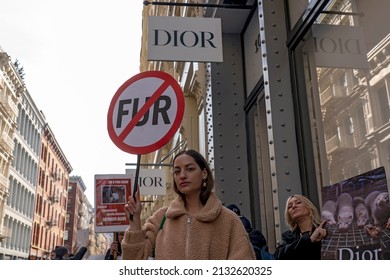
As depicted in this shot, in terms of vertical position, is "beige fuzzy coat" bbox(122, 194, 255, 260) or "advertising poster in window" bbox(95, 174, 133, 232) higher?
"advertising poster in window" bbox(95, 174, 133, 232)

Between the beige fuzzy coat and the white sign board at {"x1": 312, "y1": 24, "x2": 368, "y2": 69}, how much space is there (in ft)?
6.75

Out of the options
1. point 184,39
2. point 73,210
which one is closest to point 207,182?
point 184,39

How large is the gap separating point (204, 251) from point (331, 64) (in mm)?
2730

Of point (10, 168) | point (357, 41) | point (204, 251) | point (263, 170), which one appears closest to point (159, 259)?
point (204, 251)

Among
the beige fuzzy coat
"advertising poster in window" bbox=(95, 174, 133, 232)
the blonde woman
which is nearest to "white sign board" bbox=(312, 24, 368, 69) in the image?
the blonde woman

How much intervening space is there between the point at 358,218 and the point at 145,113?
149 cm

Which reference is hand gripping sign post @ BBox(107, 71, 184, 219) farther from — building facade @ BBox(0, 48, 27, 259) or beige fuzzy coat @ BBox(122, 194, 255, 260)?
building facade @ BBox(0, 48, 27, 259)

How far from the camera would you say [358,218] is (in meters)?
2.24

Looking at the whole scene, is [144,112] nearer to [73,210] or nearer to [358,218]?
[358,218]

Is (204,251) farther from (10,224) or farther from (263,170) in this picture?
(10,224)

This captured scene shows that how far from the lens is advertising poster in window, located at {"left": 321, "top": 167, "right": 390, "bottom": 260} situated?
214 centimetres

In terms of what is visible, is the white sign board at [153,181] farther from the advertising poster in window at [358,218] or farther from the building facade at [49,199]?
the building facade at [49,199]

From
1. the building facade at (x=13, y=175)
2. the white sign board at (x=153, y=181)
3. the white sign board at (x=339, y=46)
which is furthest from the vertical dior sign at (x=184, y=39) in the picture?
the building facade at (x=13, y=175)

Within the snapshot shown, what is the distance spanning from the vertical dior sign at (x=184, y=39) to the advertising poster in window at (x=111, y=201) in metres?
1.79
